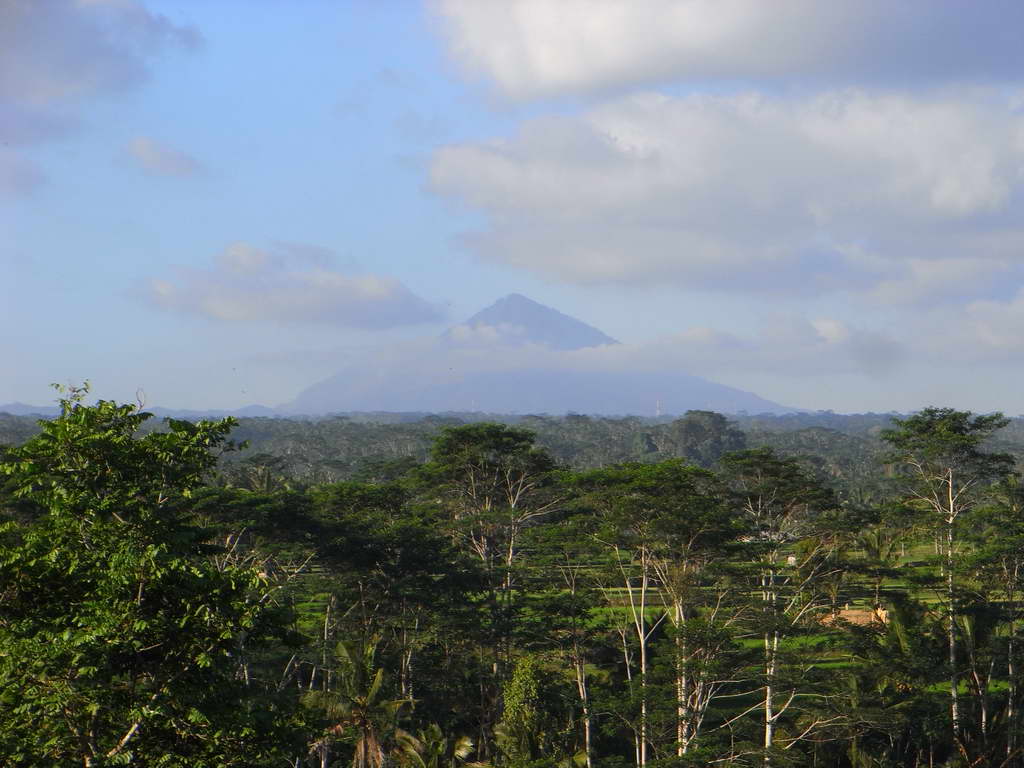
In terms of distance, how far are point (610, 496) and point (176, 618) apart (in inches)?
772

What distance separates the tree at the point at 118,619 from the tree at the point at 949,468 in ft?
76.5

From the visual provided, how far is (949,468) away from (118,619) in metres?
26.6

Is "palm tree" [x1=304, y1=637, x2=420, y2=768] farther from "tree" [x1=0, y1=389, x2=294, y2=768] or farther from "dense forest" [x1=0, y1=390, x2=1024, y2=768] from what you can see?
"tree" [x1=0, y1=389, x2=294, y2=768]

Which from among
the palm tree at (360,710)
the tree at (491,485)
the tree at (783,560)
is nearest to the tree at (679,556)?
the tree at (783,560)

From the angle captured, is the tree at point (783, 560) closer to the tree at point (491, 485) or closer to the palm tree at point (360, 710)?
the tree at point (491, 485)

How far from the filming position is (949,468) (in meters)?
29.5

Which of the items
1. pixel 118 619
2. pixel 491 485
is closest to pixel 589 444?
pixel 491 485

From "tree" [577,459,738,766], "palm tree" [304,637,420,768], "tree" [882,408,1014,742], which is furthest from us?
"tree" [882,408,1014,742]

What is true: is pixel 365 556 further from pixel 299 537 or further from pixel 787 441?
pixel 787 441

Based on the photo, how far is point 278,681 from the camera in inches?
1001

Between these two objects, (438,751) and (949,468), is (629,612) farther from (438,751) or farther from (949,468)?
(438,751)

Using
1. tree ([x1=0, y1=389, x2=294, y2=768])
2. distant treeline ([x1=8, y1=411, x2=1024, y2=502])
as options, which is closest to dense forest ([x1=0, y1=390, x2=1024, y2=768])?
tree ([x1=0, y1=389, x2=294, y2=768])

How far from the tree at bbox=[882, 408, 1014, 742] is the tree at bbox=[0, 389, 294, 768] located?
23.3 m

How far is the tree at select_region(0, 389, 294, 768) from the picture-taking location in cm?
890
